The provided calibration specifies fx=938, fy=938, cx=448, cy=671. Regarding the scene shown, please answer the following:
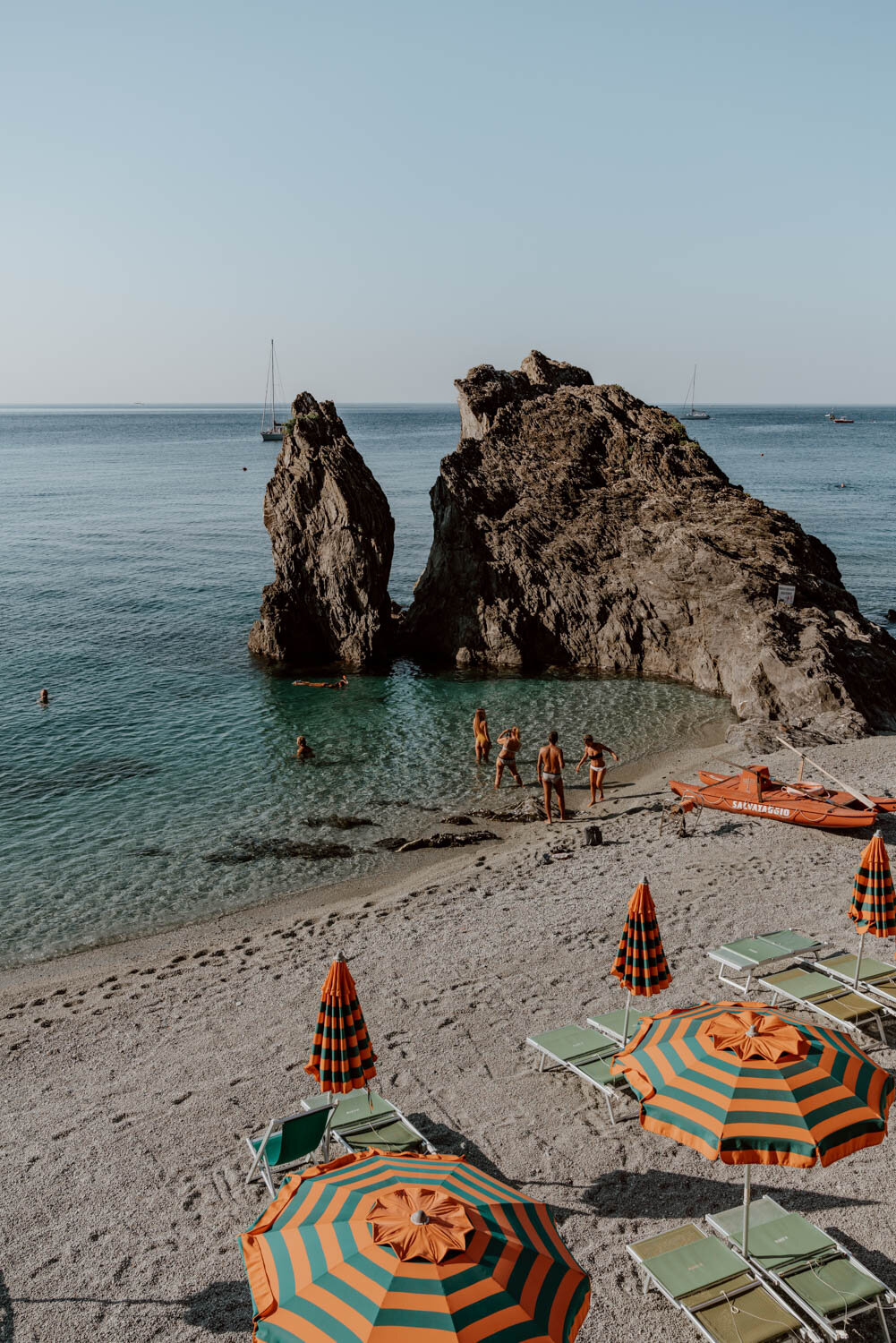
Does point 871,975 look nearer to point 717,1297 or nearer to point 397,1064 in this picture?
point 717,1297

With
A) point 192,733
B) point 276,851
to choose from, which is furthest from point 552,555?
point 276,851

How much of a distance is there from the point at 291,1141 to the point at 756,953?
293 inches

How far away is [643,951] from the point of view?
37.1 feet

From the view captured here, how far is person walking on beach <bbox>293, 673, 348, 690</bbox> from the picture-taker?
116 ft

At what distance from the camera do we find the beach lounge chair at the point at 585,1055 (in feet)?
37.5

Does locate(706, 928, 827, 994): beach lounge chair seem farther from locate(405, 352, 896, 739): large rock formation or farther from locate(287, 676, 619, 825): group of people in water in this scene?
locate(405, 352, 896, 739): large rock formation

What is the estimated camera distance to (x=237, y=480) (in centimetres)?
11319

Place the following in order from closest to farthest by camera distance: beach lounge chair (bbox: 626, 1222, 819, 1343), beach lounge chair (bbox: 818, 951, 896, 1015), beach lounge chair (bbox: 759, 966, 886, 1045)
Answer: beach lounge chair (bbox: 626, 1222, 819, 1343)
beach lounge chair (bbox: 759, 966, 886, 1045)
beach lounge chair (bbox: 818, 951, 896, 1015)

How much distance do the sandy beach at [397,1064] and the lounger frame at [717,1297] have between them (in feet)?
0.65

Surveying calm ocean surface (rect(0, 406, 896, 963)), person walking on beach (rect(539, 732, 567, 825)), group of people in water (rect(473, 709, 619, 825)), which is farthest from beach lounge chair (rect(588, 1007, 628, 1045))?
person walking on beach (rect(539, 732, 567, 825))

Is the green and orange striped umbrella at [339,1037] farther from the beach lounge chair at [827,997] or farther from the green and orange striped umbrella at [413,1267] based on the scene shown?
the beach lounge chair at [827,997]

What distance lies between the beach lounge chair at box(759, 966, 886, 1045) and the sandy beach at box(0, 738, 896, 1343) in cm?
80

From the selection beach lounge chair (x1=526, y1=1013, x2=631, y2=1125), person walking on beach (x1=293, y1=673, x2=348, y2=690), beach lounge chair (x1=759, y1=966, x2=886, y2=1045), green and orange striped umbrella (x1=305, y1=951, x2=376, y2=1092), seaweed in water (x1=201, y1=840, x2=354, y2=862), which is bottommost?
seaweed in water (x1=201, y1=840, x2=354, y2=862)

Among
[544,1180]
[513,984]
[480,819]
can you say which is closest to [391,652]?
[480,819]
